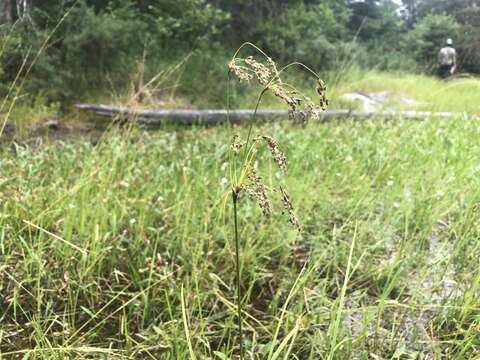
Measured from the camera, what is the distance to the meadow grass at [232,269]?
1.63 m

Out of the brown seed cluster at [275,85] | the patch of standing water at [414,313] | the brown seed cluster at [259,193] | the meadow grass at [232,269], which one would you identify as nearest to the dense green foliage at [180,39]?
the meadow grass at [232,269]

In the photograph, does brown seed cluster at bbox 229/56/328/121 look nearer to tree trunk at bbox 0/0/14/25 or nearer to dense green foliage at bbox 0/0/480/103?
dense green foliage at bbox 0/0/480/103

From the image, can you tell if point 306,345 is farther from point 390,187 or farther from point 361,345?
point 390,187

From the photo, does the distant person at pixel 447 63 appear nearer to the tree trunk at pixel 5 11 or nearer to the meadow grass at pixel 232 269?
the meadow grass at pixel 232 269

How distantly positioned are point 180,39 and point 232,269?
10.2 metres

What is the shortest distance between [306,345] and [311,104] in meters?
1.04

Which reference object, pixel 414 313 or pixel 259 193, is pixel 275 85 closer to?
pixel 259 193

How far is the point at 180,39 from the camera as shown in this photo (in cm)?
1154

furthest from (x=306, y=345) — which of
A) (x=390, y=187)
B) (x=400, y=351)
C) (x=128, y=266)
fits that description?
(x=390, y=187)

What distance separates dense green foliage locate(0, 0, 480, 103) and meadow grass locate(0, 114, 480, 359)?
186 centimetres

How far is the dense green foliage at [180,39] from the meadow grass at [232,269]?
186 centimetres

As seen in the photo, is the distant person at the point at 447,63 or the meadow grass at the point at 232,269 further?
the distant person at the point at 447,63

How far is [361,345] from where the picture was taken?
5.18 feet

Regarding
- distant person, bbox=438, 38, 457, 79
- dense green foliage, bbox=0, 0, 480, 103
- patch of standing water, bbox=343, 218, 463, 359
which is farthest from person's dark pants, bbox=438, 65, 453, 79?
patch of standing water, bbox=343, 218, 463, 359
